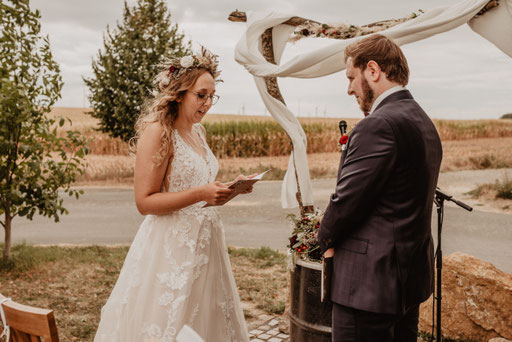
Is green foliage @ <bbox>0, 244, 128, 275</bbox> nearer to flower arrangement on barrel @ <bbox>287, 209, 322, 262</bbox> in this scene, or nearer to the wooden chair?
flower arrangement on barrel @ <bbox>287, 209, 322, 262</bbox>

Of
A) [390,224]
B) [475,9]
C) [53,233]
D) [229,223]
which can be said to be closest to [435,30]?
[475,9]

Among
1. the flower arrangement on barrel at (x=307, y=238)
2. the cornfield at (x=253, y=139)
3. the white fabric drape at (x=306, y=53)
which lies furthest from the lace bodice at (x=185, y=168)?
the cornfield at (x=253, y=139)

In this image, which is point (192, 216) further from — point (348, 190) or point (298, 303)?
point (298, 303)

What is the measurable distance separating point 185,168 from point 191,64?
25.4 inches

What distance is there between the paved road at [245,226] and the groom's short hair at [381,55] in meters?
7.05

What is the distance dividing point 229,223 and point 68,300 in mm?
6196

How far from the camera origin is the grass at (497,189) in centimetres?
1381

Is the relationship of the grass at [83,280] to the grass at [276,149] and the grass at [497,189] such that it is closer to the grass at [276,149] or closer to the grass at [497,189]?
the grass at [497,189]

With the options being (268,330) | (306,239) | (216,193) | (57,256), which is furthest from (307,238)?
(57,256)

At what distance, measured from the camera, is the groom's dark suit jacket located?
1.94 m

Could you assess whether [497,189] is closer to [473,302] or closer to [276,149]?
[276,149]

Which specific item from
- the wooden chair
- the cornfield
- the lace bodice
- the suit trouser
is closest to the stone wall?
the suit trouser

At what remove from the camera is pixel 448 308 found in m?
4.54

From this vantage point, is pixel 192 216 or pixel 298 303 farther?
pixel 298 303
